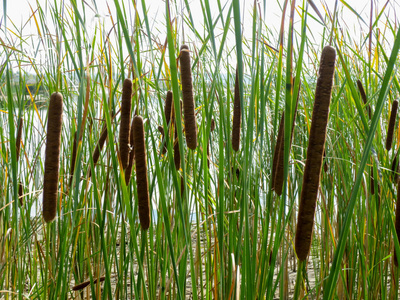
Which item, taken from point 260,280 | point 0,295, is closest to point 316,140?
point 260,280

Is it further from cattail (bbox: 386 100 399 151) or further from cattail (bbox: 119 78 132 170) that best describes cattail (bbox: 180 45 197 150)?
cattail (bbox: 386 100 399 151)

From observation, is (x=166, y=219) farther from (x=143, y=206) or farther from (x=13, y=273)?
(x=13, y=273)

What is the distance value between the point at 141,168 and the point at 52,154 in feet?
0.55

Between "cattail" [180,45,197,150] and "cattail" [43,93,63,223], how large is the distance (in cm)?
25

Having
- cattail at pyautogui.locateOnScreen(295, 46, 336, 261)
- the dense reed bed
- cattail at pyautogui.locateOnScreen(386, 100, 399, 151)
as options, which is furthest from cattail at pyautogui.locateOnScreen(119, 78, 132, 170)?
cattail at pyautogui.locateOnScreen(386, 100, 399, 151)

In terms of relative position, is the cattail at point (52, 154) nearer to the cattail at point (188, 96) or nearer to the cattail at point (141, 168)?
the cattail at point (141, 168)

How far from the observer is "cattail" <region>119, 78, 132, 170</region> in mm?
952

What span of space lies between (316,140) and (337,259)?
26 centimetres

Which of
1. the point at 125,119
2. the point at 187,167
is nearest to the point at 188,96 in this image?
the point at 125,119

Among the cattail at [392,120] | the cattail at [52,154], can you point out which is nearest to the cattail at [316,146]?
the cattail at [52,154]

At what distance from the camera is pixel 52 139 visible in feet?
2.83

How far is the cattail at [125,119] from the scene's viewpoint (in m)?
0.95

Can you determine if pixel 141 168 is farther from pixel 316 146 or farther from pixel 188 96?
pixel 316 146

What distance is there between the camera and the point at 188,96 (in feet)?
3.23
